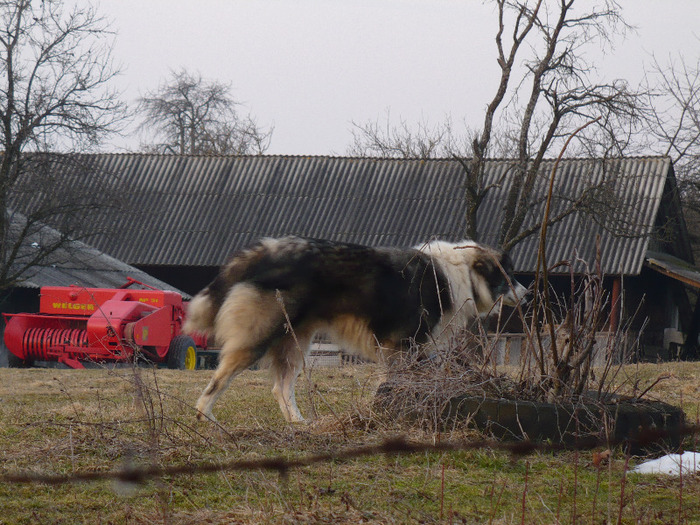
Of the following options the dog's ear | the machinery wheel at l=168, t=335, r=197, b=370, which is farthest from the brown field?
the machinery wheel at l=168, t=335, r=197, b=370

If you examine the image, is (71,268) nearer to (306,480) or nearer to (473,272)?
(473,272)

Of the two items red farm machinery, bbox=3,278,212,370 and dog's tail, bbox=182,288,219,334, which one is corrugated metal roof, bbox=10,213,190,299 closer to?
red farm machinery, bbox=3,278,212,370

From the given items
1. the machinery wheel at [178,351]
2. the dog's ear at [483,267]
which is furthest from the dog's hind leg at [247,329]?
the machinery wheel at [178,351]

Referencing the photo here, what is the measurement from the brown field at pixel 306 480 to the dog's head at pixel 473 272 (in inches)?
71.5

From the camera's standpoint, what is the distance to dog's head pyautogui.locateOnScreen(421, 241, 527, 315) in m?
8.59

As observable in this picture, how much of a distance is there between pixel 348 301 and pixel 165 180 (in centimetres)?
1994

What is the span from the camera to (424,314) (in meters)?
7.77

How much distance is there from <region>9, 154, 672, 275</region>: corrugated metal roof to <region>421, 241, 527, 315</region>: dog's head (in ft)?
40.4

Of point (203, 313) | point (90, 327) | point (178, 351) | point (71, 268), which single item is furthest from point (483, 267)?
point (71, 268)

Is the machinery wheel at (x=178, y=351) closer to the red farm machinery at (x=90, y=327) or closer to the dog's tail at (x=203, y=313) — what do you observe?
the red farm machinery at (x=90, y=327)

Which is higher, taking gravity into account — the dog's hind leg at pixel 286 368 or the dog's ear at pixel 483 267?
the dog's ear at pixel 483 267

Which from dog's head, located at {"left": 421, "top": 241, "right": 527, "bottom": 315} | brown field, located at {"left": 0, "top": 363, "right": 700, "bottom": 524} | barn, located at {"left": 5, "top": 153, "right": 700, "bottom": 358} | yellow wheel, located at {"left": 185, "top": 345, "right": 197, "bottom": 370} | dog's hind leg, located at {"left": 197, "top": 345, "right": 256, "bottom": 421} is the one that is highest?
barn, located at {"left": 5, "top": 153, "right": 700, "bottom": 358}

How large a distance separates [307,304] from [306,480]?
2.50 metres

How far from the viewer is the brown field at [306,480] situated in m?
4.16
